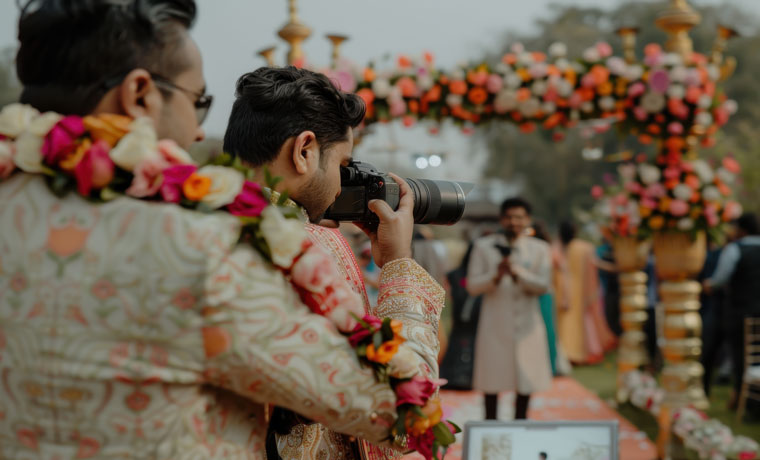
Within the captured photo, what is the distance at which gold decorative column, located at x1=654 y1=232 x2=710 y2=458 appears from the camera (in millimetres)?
5590

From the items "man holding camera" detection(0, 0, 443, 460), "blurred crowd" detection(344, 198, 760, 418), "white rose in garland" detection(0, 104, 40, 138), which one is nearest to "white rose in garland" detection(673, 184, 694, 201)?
"blurred crowd" detection(344, 198, 760, 418)

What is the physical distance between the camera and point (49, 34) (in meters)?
1.14

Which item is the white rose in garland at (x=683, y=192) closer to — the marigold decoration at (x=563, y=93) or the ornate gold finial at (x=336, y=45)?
the marigold decoration at (x=563, y=93)

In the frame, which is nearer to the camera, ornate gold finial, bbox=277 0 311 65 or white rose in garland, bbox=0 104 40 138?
white rose in garland, bbox=0 104 40 138

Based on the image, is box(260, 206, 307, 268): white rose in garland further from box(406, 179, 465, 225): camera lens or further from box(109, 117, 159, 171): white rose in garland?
box(406, 179, 465, 225): camera lens

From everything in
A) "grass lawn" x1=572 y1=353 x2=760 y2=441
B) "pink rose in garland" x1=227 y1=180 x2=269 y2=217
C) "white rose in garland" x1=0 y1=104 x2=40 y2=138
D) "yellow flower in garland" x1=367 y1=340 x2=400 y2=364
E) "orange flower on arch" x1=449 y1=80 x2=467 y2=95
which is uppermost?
"orange flower on arch" x1=449 y1=80 x2=467 y2=95

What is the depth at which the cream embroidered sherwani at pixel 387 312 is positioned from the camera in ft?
4.74

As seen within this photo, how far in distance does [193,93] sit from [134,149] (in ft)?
0.55

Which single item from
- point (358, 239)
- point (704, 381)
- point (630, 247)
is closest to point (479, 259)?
point (358, 239)

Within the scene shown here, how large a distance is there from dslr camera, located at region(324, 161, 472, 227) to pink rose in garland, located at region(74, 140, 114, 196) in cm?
81

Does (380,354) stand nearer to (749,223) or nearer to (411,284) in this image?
(411,284)

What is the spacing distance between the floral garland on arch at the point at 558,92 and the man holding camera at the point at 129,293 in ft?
15.0

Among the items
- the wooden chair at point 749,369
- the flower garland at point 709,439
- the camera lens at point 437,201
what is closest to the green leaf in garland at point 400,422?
the camera lens at point 437,201

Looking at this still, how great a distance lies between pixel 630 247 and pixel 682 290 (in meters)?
1.35
